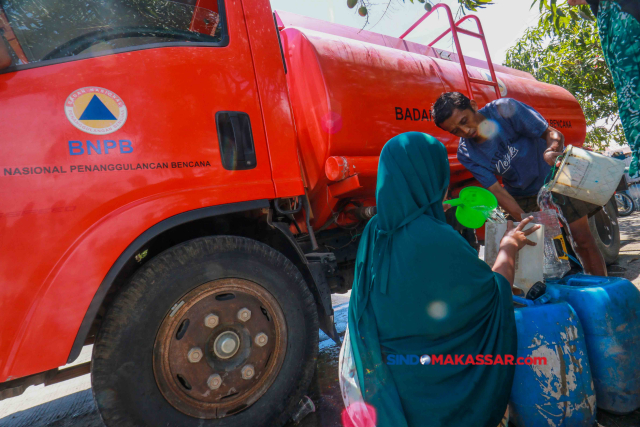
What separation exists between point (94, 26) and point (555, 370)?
9.22 ft

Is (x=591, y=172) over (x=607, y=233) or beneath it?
over

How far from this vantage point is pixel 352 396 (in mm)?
1465

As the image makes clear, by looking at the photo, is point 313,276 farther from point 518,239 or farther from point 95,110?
point 95,110

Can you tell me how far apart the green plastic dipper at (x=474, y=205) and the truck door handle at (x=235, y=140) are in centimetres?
144

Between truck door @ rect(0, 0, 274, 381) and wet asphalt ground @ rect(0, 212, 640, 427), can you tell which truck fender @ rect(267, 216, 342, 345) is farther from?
wet asphalt ground @ rect(0, 212, 640, 427)

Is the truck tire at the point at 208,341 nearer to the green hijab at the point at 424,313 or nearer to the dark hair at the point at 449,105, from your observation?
the green hijab at the point at 424,313

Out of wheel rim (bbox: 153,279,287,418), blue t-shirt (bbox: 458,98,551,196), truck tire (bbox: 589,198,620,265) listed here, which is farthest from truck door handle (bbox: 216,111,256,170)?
truck tire (bbox: 589,198,620,265)

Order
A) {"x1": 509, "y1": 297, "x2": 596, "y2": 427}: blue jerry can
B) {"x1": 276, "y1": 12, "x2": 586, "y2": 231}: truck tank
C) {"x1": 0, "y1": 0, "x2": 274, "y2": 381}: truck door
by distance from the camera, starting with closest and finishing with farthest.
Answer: {"x1": 0, "y1": 0, "x2": 274, "y2": 381}: truck door, {"x1": 509, "y1": 297, "x2": 596, "y2": 427}: blue jerry can, {"x1": 276, "y1": 12, "x2": 586, "y2": 231}: truck tank

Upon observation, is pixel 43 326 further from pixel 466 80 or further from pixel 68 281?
pixel 466 80

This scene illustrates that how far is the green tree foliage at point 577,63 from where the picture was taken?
576 centimetres

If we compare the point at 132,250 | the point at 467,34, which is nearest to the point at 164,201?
the point at 132,250

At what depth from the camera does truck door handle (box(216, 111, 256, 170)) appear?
1.89 metres

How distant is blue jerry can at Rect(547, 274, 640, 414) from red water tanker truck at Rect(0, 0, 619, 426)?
4.50 ft

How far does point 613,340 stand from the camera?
163 centimetres
